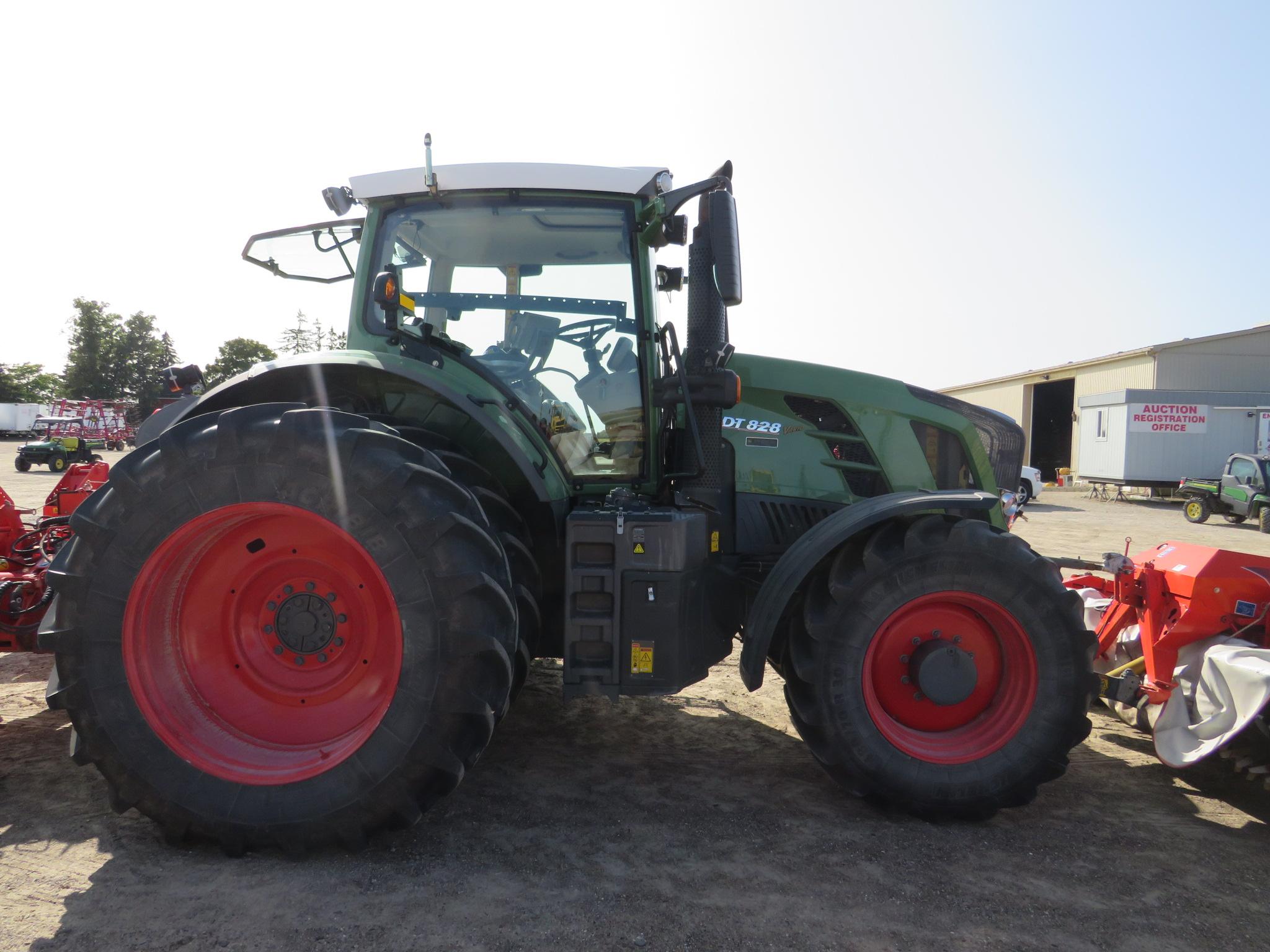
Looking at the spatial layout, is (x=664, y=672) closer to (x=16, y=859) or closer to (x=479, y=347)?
(x=479, y=347)

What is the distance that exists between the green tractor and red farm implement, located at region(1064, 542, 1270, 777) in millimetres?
530

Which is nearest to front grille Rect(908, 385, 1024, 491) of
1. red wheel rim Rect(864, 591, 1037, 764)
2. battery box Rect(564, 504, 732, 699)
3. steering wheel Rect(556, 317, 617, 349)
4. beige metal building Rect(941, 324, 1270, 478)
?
red wheel rim Rect(864, 591, 1037, 764)

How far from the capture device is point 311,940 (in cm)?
214

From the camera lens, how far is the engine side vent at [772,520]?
3.54m

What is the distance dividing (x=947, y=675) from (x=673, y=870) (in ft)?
4.10

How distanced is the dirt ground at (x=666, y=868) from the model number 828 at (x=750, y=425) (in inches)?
57.8

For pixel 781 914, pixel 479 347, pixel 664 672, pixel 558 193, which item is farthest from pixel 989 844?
pixel 558 193

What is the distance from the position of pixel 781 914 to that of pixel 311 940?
1.31 m

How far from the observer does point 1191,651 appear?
10.8 ft

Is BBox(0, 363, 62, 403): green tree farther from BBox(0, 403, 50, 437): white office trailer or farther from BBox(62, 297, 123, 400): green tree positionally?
BBox(0, 403, 50, 437): white office trailer

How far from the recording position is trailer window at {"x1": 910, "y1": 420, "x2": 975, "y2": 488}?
3.69 m

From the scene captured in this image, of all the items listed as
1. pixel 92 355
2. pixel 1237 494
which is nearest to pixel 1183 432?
pixel 1237 494

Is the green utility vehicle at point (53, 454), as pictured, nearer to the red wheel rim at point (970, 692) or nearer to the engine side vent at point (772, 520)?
the engine side vent at point (772, 520)

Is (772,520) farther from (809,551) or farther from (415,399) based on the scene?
(415,399)
